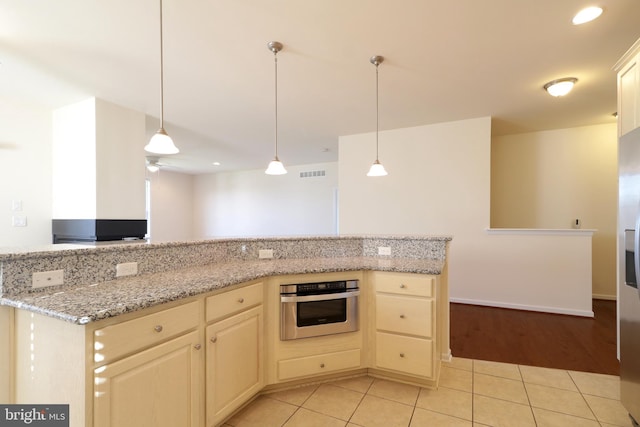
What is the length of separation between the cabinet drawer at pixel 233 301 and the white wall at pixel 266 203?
5.12m

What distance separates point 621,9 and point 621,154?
1072 mm

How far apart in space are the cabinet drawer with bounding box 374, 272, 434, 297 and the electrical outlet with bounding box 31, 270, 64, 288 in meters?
1.91

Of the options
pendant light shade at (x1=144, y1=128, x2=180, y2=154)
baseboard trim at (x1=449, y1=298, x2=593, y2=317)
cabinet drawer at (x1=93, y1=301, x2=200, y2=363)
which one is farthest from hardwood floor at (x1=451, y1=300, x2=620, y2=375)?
pendant light shade at (x1=144, y1=128, x2=180, y2=154)

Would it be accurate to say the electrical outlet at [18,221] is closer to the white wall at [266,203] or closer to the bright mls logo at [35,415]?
the bright mls logo at [35,415]

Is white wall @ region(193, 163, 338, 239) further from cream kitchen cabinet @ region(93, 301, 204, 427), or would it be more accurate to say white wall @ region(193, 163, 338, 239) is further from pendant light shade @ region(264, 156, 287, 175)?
cream kitchen cabinet @ region(93, 301, 204, 427)

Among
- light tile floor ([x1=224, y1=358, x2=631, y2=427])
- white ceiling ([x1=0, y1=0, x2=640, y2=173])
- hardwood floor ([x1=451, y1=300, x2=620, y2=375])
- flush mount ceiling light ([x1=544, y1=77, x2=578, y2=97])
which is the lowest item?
hardwood floor ([x1=451, y1=300, x2=620, y2=375])

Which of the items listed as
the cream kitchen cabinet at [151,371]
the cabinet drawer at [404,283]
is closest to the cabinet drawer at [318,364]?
the cabinet drawer at [404,283]

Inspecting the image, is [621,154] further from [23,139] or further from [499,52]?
[23,139]

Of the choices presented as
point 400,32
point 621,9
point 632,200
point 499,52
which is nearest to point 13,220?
point 400,32

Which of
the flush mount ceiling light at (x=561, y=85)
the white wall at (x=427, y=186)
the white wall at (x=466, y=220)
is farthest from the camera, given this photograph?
the white wall at (x=427, y=186)

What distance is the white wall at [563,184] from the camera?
4.35 metres

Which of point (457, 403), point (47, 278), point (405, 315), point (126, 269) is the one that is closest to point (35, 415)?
point (47, 278)

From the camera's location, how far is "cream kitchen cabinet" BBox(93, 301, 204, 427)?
1.12 metres

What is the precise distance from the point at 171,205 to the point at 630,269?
8948 millimetres
